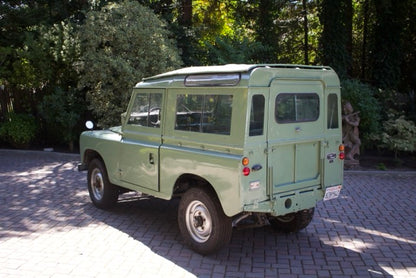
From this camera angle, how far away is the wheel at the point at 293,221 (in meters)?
5.66

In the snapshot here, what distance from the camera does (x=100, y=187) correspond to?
23.0 ft

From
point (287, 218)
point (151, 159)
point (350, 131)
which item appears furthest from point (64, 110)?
point (287, 218)

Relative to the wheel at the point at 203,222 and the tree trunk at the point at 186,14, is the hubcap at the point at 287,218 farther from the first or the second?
the tree trunk at the point at 186,14

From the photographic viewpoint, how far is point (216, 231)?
15.8ft

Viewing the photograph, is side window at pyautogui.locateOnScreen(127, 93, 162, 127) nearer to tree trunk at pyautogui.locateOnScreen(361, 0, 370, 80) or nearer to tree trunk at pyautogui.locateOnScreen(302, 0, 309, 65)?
tree trunk at pyautogui.locateOnScreen(361, 0, 370, 80)

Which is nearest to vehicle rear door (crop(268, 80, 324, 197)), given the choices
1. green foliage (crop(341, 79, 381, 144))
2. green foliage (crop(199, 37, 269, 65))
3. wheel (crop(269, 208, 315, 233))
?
wheel (crop(269, 208, 315, 233))

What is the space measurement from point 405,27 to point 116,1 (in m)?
9.80

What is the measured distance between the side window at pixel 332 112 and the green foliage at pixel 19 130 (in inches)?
383

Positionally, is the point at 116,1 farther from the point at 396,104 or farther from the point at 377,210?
the point at 377,210

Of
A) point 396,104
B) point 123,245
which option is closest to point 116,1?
point 396,104

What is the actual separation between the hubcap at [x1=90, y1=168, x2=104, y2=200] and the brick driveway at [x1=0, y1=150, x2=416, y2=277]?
241 mm

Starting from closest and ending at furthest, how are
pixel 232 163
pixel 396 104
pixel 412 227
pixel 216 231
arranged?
1. pixel 232 163
2. pixel 216 231
3. pixel 412 227
4. pixel 396 104

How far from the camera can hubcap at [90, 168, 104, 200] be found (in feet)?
22.8

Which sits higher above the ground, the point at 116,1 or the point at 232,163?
the point at 116,1
